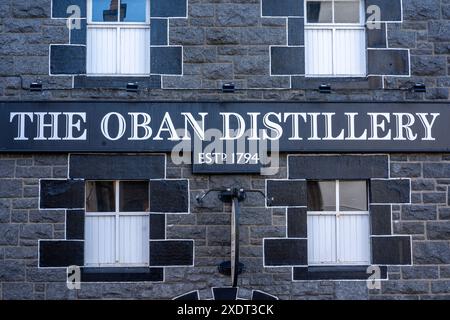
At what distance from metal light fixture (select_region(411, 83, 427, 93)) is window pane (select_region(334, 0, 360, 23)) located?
1.26 metres

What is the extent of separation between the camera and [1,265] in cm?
1130

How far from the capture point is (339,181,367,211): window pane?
1182 centimetres

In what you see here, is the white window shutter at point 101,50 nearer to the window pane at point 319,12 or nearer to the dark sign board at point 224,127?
the dark sign board at point 224,127

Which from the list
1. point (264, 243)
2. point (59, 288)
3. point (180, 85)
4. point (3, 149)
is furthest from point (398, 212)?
point (3, 149)

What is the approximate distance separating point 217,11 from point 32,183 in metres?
3.44

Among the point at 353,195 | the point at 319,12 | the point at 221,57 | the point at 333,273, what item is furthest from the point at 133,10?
the point at 333,273

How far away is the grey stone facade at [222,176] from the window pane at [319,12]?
1.61ft

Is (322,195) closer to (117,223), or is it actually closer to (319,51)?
(319,51)

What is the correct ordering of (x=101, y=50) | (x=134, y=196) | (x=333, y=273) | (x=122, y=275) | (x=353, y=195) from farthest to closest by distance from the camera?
(x=101, y=50), (x=353, y=195), (x=134, y=196), (x=333, y=273), (x=122, y=275)

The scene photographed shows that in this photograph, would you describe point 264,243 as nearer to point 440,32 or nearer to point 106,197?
point 106,197

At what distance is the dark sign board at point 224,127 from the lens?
38.0ft

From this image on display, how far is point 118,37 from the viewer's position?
12000mm

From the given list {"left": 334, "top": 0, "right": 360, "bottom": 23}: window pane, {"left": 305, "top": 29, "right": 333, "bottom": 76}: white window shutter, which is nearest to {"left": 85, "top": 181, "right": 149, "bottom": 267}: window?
{"left": 305, "top": 29, "right": 333, "bottom": 76}: white window shutter

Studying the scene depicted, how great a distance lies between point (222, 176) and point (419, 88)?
2.96m
